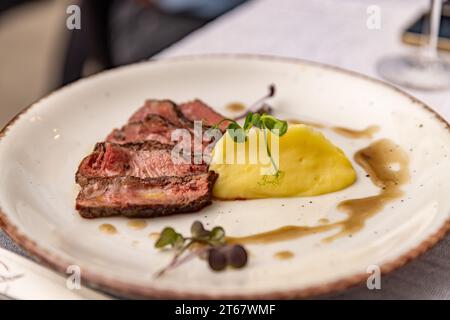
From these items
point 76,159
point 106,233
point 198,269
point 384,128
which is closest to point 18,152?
point 76,159

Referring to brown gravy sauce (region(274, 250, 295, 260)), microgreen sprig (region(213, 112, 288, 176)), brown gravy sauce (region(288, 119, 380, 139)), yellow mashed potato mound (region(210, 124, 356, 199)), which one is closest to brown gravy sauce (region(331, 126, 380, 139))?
brown gravy sauce (region(288, 119, 380, 139))

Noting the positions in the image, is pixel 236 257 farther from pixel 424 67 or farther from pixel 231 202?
pixel 424 67

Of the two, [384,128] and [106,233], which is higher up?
[384,128]

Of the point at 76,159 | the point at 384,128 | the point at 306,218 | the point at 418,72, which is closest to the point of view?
the point at 306,218

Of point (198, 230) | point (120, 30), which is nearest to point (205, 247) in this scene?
point (198, 230)

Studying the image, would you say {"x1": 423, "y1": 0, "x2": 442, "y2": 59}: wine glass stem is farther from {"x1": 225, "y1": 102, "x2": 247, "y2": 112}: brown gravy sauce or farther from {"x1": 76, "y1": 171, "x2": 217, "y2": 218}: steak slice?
{"x1": 76, "y1": 171, "x2": 217, "y2": 218}: steak slice

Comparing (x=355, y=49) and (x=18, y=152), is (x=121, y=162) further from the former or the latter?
(x=355, y=49)
